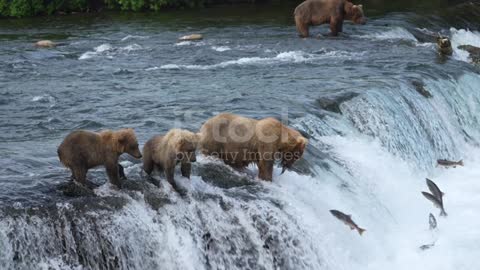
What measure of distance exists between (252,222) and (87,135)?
2.07 m

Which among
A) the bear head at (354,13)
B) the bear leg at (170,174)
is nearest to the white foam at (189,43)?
the bear head at (354,13)

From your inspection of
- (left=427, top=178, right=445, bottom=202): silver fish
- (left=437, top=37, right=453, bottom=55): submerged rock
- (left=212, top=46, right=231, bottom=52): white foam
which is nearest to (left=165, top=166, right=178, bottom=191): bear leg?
(left=427, top=178, right=445, bottom=202): silver fish

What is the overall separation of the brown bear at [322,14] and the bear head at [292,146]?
12.4 m

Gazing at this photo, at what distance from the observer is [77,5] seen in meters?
30.3

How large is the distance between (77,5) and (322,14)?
13.5 m

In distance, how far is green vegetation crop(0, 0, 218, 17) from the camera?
2931 centimetres

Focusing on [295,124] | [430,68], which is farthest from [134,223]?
[430,68]

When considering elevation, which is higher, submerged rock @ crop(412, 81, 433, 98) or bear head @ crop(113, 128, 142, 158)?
bear head @ crop(113, 128, 142, 158)

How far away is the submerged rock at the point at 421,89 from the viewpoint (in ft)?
47.5

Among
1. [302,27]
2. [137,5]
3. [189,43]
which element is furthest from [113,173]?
[137,5]

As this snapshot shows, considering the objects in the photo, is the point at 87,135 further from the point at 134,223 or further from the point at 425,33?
the point at 425,33

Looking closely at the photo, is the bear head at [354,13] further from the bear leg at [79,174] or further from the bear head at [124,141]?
the bear leg at [79,174]

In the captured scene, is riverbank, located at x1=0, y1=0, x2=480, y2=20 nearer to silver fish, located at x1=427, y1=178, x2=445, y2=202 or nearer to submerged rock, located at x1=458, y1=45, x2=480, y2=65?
submerged rock, located at x1=458, y1=45, x2=480, y2=65

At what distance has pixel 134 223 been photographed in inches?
300
